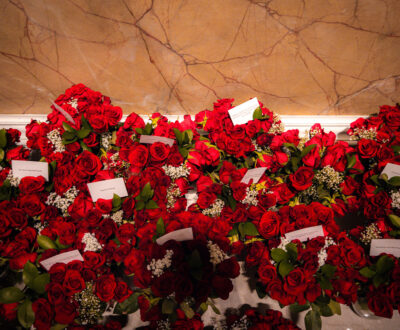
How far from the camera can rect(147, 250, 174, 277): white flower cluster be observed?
849 mm

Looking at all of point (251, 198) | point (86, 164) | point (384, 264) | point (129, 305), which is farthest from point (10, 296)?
point (384, 264)

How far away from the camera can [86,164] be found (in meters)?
1.04

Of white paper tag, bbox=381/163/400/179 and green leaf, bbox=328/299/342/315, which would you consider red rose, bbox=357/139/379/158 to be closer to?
white paper tag, bbox=381/163/400/179

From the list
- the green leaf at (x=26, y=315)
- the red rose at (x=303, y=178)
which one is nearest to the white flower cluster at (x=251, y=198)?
the red rose at (x=303, y=178)

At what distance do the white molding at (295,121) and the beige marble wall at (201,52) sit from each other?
5cm

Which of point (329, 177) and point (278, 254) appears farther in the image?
point (329, 177)

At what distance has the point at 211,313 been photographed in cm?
128

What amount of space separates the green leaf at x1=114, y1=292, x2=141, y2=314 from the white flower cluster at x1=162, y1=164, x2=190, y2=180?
0.50 metres

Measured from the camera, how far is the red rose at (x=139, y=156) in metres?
1.03

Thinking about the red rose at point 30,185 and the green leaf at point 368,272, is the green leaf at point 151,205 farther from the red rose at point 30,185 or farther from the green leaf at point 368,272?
the green leaf at point 368,272

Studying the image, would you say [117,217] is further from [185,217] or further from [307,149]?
[307,149]

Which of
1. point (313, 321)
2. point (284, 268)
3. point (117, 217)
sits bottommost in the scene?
point (313, 321)

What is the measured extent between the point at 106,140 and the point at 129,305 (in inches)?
29.0

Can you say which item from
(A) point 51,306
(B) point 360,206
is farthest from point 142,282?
(B) point 360,206
